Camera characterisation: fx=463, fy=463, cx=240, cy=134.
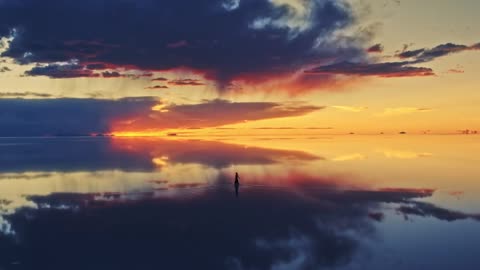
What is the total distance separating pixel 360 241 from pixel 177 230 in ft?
32.0

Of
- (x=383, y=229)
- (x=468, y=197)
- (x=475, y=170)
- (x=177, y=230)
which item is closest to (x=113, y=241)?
(x=177, y=230)

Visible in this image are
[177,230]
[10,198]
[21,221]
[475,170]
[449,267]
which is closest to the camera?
[449,267]

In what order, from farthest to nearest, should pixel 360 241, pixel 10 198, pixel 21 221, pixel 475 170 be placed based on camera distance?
pixel 475 170
pixel 10 198
pixel 21 221
pixel 360 241

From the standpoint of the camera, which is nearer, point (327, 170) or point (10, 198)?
point (10, 198)

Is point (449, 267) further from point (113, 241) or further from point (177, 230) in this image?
point (113, 241)

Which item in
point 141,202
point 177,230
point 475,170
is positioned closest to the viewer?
point 177,230

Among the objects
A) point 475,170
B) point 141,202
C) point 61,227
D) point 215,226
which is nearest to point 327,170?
point 475,170

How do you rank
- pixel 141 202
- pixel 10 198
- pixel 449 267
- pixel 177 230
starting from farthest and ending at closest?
pixel 10 198 → pixel 141 202 → pixel 177 230 → pixel 449 267

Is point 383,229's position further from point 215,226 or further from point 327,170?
point 327,170

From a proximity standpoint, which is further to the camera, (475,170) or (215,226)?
(475,170)

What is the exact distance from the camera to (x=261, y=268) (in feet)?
63.4

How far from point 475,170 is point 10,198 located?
4757 centimetres

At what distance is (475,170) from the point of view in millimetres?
52500

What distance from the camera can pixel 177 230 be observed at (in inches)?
1003
